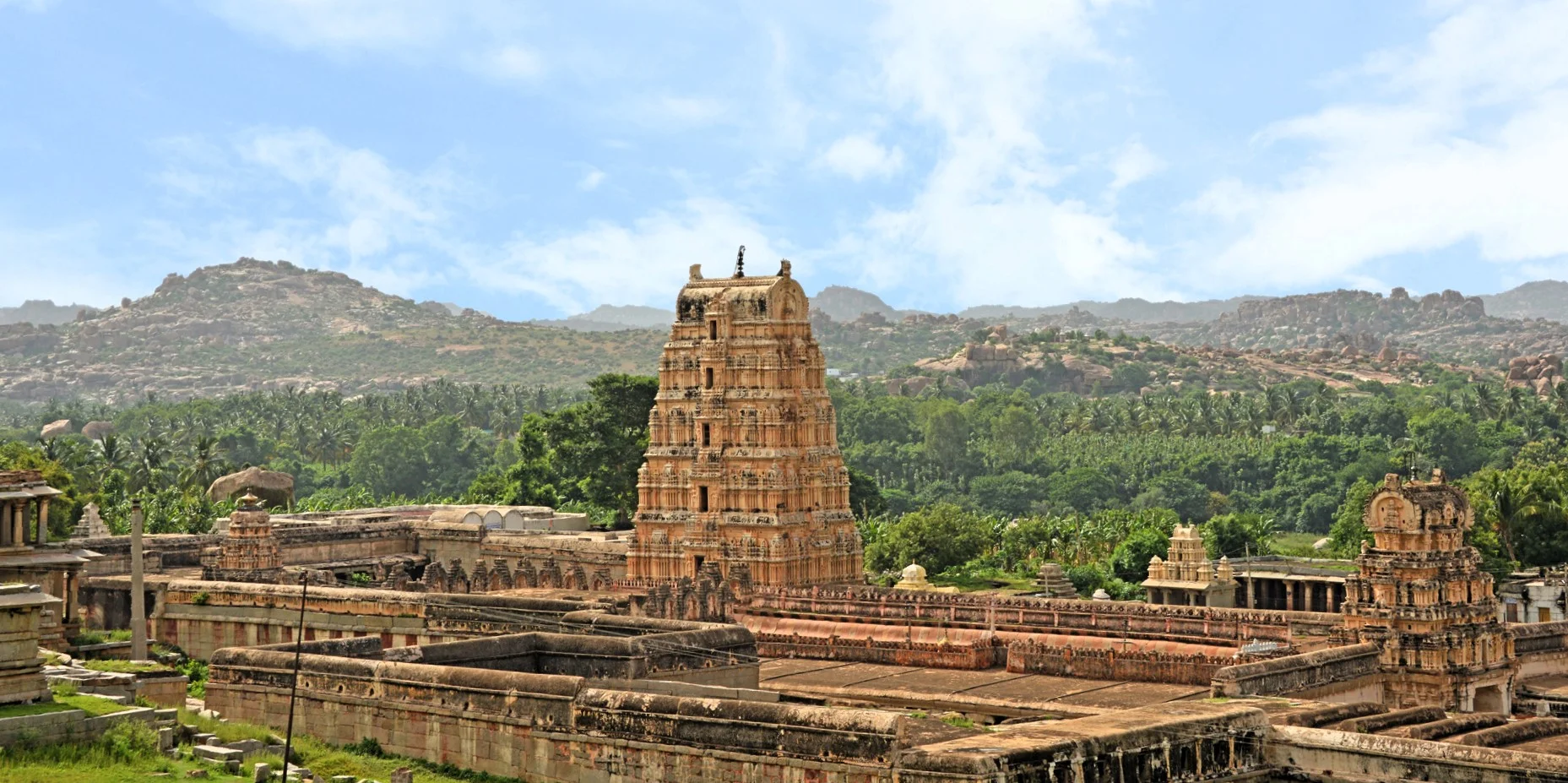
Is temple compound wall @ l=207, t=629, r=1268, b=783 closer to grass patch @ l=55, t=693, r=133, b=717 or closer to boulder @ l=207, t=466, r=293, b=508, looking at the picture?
grass patch @ l=55, t=693, r=133, b=717

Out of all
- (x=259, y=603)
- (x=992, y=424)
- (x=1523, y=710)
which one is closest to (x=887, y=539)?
(x=259, y=603)

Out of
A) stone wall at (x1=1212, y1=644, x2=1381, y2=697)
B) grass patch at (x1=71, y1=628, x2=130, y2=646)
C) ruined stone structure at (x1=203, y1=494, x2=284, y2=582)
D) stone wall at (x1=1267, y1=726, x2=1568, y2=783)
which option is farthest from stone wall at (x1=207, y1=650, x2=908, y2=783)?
ruined stone structure at (x1=203, y1=494, x2=284, y2=582)

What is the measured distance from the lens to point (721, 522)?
65.6m

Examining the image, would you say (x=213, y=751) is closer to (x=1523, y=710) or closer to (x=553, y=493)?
(x=1523, y=710)

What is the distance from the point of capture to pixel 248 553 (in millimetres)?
65062

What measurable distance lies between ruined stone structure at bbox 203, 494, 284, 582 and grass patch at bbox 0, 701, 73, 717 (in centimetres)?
3149

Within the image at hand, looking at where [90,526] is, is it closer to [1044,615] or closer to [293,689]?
[1044,615]

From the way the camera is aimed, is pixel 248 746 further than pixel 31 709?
Yes

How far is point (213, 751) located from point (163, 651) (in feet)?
83.0

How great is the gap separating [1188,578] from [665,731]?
43131 millimetres

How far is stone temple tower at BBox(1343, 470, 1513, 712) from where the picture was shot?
45.1 metres

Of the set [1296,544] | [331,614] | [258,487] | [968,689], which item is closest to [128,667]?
[331,614]

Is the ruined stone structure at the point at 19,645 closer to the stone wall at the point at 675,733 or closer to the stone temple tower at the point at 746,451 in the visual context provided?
the stone wall at the point at 675,733

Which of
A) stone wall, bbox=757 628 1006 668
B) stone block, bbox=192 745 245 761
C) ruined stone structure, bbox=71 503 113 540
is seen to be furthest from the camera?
ruined stone structure, bbox=71 503 113 540
